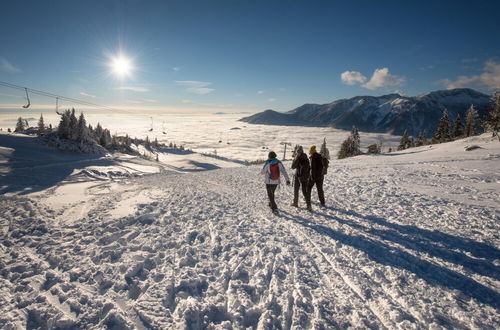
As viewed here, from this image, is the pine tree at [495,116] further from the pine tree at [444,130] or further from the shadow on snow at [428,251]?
the shadow on snow at [428,251]

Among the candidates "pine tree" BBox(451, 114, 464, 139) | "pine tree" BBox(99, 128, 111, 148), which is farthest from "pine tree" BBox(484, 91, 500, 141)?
"pine tree" BBox(99, 128, 111, 148)

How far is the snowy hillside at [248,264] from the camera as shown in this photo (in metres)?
3.87

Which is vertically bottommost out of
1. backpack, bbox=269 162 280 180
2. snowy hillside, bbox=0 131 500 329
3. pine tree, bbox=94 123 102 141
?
snowy hillside, bbox=0 131 500 329

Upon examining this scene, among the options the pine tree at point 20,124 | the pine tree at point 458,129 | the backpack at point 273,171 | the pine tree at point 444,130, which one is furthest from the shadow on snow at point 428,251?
the pine tree at point 20,124

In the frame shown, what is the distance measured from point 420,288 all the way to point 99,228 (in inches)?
342

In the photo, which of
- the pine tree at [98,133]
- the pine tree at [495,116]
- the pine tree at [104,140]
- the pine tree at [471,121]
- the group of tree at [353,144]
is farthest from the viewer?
the group of tree at [353,144]

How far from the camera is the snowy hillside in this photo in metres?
3.87

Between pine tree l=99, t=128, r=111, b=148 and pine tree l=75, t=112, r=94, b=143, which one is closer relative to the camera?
pine tree l=75, t=112, r=94, b=143

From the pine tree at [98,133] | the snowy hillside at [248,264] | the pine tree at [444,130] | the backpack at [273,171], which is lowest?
the snowy hillside at [248,264]

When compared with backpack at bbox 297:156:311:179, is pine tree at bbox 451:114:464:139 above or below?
above

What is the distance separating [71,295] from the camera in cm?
425

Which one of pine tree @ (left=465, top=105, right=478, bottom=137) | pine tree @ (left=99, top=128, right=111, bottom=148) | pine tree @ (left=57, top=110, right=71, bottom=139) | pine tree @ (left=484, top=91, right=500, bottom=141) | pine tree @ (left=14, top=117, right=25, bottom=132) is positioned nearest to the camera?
pine tree @ (left=484, top=91, right=500, bottom=141)

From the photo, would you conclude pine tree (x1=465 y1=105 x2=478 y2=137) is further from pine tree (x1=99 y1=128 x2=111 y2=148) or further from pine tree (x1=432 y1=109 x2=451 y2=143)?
pine tree (x1=99 y1=128 x2=111 y2=148)

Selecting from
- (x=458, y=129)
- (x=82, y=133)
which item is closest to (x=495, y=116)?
(x=458, y=129)
